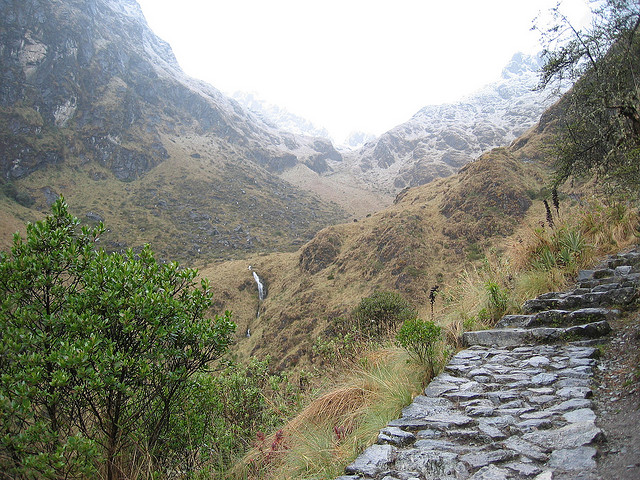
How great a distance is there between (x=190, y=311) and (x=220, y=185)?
99389mm

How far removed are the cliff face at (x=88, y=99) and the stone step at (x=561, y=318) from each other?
102775mm

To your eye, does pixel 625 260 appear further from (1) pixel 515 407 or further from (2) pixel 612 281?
(1) pixel 515 407

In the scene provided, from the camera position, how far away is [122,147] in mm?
98875

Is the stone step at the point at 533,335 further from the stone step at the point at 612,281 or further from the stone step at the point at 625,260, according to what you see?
the stone step at the point at 625,260

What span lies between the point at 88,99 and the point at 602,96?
12865 centimetres

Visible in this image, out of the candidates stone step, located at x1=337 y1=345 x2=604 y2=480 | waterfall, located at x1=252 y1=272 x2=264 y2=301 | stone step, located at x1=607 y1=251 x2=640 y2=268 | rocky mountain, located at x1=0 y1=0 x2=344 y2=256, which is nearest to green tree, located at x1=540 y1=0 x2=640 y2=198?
stone step, located at x1=607 y1=251 x2=640 y2=268

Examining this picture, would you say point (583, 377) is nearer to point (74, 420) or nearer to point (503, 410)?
point (503, 410)

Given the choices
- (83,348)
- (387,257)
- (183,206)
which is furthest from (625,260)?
(183,206)

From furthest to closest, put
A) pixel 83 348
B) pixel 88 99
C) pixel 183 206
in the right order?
pixel 88 99 < pixel 183 206 < pixel 83 348

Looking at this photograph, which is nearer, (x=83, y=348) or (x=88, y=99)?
(x=83, y=348)

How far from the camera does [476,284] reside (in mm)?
6664

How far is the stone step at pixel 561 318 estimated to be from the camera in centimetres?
396

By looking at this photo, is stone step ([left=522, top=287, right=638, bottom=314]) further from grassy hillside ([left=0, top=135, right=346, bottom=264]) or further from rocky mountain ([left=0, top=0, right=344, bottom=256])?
rocky mountain ([left=0, top=0, right=344, bottom=256])

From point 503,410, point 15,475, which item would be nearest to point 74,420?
point 15,475
